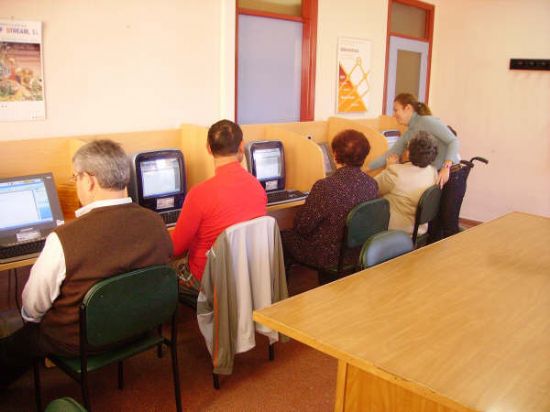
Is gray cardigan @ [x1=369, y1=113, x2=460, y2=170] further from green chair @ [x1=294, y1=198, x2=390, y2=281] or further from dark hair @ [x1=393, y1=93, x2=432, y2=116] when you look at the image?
green chair @ [x1=294, y1=198, x2=390, y2=281]

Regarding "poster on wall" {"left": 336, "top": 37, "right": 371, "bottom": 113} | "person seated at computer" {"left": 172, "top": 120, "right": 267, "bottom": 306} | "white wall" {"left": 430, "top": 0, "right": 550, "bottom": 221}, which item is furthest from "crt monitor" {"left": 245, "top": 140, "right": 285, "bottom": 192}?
"white wall" {"left": 430, "top": 0, "right": 550, "bottom": 221}

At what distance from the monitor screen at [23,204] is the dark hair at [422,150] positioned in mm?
2024

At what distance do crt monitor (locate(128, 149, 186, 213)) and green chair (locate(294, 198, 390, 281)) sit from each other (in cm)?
89

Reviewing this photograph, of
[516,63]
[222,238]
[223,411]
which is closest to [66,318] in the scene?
[222,238]

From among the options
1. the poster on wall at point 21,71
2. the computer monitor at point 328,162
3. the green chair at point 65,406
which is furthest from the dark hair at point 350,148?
the green chair at point 65,406

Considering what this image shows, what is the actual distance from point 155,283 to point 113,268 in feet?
0.50

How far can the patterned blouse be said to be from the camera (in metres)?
2.75

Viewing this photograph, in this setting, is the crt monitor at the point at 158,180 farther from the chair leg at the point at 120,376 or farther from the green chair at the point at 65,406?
the green chair at the point at 65,406

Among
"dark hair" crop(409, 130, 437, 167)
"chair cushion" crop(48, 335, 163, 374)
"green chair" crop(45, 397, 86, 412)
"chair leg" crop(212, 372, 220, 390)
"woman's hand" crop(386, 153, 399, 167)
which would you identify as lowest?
"chair leg" crop(212, 372, 220, 390)

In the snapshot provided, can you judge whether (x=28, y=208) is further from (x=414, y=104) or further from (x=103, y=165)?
(x=414, y=104)

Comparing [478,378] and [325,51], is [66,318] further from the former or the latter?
[325,51]

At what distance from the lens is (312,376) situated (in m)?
2.64

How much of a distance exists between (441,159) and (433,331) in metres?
2.55

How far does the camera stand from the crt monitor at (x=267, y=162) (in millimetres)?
3479
